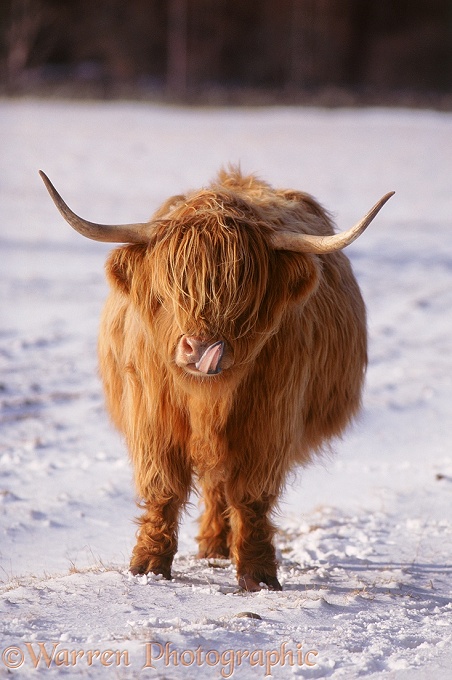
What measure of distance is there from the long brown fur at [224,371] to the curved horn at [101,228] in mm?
45

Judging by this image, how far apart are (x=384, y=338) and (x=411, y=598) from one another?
4.80 m

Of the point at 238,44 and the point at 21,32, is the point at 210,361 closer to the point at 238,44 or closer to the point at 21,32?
the point at 21,32

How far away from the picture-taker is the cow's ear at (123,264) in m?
3.29

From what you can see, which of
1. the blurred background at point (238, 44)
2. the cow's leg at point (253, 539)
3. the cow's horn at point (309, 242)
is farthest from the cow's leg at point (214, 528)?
the blurred background at point (238, 44)

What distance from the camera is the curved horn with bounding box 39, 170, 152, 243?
3082mm

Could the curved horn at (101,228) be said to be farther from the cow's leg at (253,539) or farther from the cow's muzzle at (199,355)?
the cow's leg at (253,539)

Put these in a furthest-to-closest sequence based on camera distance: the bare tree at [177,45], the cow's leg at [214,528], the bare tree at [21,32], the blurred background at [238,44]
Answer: the bare tree at [177,45] < the blurred background at [238,44] < the bare tree at [21,32] < the cow's leg at [214,528]

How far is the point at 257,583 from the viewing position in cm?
344

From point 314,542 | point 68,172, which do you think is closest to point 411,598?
point 314,542

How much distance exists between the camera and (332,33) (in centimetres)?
2281

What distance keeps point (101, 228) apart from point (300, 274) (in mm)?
673

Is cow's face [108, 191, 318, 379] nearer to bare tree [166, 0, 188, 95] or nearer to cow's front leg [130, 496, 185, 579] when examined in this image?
cow's front leg [130, 496, 185, 579]

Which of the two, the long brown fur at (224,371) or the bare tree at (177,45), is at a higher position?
the bare tree at (177,45)

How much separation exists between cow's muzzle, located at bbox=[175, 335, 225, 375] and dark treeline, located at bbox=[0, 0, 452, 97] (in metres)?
18.8
